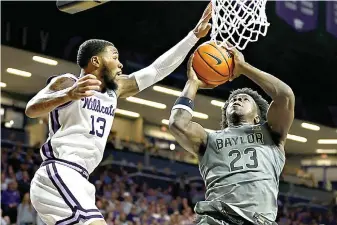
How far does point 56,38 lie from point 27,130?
2.80m

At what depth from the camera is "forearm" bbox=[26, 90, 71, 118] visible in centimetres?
393

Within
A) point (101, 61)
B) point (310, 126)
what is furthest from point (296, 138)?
point (101, 61)

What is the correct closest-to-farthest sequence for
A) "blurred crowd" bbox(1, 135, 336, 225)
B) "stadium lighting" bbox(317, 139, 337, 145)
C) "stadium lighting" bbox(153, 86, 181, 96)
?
"blurred crowd" bbox(1, 135, 336, 225) < "stadium lighting" bbox(153, 86, 181, 96) < "stadium lighting" bbox(317, 139, 337, 145)

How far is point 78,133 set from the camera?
4199mm

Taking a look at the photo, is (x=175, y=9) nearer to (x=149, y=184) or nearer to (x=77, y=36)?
(x=77, y=36)

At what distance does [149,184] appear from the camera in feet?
52.0

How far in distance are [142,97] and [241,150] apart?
15.7 m

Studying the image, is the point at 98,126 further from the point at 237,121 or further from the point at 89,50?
the point at 237,121

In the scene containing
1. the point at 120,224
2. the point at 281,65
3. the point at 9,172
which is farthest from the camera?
the point at 281,65

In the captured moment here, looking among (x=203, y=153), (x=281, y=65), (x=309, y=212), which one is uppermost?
(x=281, y=65)

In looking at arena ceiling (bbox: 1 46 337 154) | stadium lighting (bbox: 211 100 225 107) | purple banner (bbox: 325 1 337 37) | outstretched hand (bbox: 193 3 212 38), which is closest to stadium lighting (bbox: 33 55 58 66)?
arena ceiling (bbox: 1 46 337 154)

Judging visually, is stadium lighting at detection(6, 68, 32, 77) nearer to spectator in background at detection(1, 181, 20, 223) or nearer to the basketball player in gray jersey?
spectator in background at detection(1, 181, 20, 223)

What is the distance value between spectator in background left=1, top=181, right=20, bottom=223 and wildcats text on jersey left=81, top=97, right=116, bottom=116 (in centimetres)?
690

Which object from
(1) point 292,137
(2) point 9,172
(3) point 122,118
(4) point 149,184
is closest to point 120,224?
(2) point 9,172
